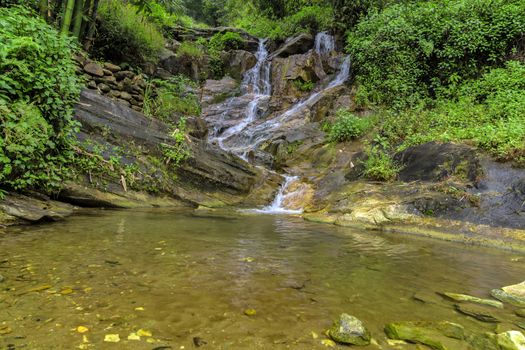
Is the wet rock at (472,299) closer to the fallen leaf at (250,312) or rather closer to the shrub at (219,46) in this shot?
the fallen leaf at (250,312)

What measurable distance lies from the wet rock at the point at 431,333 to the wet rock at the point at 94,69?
10.5m

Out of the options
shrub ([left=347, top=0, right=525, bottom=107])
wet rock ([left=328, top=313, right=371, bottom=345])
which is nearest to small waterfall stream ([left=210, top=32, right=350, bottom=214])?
shrub ([left=347, top=0, right=525, bottom=107])

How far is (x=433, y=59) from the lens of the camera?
12750 mm

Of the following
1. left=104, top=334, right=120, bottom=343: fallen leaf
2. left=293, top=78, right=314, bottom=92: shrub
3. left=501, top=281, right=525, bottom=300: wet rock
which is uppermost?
left=293, top=78, right=314, bottom=92: shrub

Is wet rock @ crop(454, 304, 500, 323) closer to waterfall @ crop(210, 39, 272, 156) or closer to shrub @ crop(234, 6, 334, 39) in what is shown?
waterfall @ crop(210, 39, 272, 156)

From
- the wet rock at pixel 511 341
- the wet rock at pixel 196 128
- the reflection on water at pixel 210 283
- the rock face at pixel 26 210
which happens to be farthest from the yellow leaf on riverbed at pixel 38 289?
the wet rock at pixel 196 128

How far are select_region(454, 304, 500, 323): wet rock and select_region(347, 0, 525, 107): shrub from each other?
407 inches

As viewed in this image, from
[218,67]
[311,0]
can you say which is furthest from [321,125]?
[311,0]

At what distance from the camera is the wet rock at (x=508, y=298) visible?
3090mm

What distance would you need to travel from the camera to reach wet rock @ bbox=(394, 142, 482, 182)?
7.66m

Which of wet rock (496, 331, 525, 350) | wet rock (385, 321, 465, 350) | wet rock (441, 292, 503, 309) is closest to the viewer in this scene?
wet rock (496, 331, 525, 350)

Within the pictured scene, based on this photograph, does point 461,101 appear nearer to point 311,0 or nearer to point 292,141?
point 292,141


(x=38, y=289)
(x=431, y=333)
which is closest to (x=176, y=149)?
(x=38, y=289)

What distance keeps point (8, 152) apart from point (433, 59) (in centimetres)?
1344
